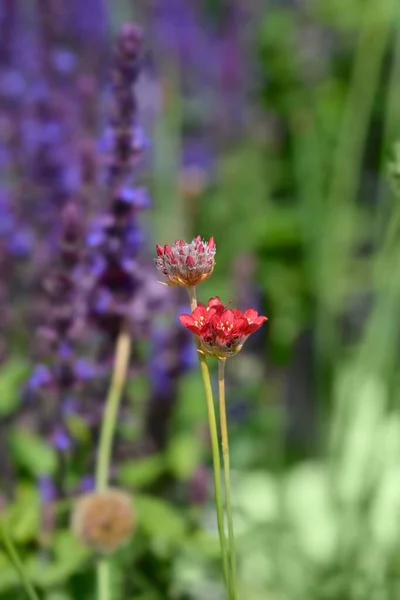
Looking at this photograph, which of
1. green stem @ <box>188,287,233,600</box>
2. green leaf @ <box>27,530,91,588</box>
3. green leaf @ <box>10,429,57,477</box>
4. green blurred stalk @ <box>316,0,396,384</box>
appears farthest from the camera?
A: green blurred stalk @ <box>316,0,396,384</box>

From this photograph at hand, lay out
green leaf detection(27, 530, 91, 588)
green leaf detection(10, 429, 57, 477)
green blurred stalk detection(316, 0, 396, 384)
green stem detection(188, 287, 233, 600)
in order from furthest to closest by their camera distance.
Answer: green blurred stalk detection(316, 0, 396, 384), green leaf detection(10, 429, 57, 477), green leaf detection(27, 530, 91, 588), green stem detection(188, 287, 233, 600)

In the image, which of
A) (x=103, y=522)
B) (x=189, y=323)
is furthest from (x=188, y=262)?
(x=103, y=522)

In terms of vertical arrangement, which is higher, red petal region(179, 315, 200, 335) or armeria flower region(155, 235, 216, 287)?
armeria flower region(155, 235, 216, 287)

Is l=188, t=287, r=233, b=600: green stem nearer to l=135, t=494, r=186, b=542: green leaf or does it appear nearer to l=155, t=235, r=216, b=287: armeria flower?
l=155, t=235, r=216, b=287: armeria flower

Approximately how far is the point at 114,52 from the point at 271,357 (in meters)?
0.82

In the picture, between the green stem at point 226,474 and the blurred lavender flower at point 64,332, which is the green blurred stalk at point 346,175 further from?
the green stem at point 226,474

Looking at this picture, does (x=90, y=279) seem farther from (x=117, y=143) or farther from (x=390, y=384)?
(x=390, y=384)

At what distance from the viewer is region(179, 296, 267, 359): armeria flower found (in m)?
0.48

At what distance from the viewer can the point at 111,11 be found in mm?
1465

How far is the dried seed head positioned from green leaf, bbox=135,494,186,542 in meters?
0.10

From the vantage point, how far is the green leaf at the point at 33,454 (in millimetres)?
905

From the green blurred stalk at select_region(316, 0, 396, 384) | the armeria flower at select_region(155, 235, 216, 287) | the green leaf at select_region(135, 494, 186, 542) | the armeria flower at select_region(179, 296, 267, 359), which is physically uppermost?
the green blurred stalk at select_region(316, 0, 396, 384)

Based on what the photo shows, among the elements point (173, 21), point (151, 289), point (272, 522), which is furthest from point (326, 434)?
point (173, 21)

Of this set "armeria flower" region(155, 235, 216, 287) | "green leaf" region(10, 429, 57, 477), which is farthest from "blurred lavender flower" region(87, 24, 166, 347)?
"armeria flower" region(155, 235, 216, 287)
